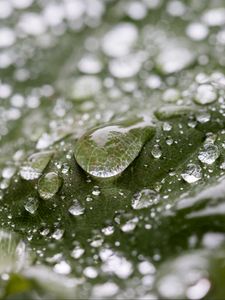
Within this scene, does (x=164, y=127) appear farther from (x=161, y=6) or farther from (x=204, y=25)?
(x=161, y=6)

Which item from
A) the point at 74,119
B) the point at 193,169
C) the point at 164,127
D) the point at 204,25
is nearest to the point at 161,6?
the point at 204,25

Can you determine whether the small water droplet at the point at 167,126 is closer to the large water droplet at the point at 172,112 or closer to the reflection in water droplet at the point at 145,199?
the large water droplet at the point at 172,112

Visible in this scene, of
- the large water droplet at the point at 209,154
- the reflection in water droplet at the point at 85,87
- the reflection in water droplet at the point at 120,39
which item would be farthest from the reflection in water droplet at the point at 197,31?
the large water droplet at the point at 209,154

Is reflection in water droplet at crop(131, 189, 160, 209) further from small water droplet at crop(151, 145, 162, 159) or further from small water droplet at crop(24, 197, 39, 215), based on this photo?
small water droplet at crop(24, 197, 39, 215)

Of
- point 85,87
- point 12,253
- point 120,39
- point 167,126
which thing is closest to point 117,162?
point 167,126

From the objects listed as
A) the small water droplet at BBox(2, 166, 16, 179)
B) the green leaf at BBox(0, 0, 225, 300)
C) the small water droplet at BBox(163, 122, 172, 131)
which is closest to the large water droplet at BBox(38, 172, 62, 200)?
the green leaf at BBox(0, 0, 225, 300)

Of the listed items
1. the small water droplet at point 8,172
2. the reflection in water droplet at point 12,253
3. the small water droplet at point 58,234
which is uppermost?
the small water droplet at point 58,234

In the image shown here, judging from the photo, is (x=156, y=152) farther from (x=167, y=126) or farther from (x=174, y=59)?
(x=174, y=59)
